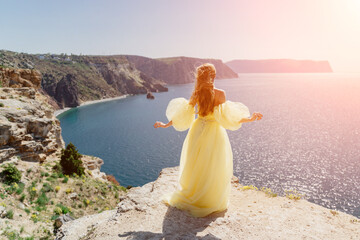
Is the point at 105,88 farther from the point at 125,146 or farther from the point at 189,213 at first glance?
the point at 189,213

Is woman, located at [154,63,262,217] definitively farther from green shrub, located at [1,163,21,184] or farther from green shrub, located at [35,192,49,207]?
green shrub, located at [1,163,21,184]

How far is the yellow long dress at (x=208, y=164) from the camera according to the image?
518 cm

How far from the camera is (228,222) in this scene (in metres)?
4.77

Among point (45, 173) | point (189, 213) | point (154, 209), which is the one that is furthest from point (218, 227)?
point (45, 173)

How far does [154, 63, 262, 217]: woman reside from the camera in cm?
516

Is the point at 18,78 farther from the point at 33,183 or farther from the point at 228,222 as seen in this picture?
the point at 228,222

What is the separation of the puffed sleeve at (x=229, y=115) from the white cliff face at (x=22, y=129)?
15.7 metres

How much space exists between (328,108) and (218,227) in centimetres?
8552

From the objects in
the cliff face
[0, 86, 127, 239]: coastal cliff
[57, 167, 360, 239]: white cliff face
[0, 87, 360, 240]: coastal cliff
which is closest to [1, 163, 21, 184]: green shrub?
[0, 86, 127, 239]: coastal cliff

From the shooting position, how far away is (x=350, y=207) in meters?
24.6

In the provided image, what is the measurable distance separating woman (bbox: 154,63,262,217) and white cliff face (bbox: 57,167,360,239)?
29 cm

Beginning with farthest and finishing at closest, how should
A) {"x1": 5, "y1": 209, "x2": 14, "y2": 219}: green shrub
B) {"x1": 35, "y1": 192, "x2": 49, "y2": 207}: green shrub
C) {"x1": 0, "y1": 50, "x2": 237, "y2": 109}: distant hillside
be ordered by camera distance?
1. {"x1": 0, "y1": 50, "x2": 237, "y2": 109}: distant hillside
2. {"x1": 35, "y1": 192, "x2": 49, "y2": 207}: green shrub
3. {"x1": 5, "y1": 209, "x2": 14, "y2": 219}: green shrub

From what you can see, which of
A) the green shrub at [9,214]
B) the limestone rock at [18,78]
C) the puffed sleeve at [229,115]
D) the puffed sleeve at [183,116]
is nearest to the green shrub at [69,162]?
the green shrub at [9,214]

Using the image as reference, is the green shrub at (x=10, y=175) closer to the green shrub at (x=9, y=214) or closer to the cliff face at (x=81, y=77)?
the green shrub at (x=9, y=214)
